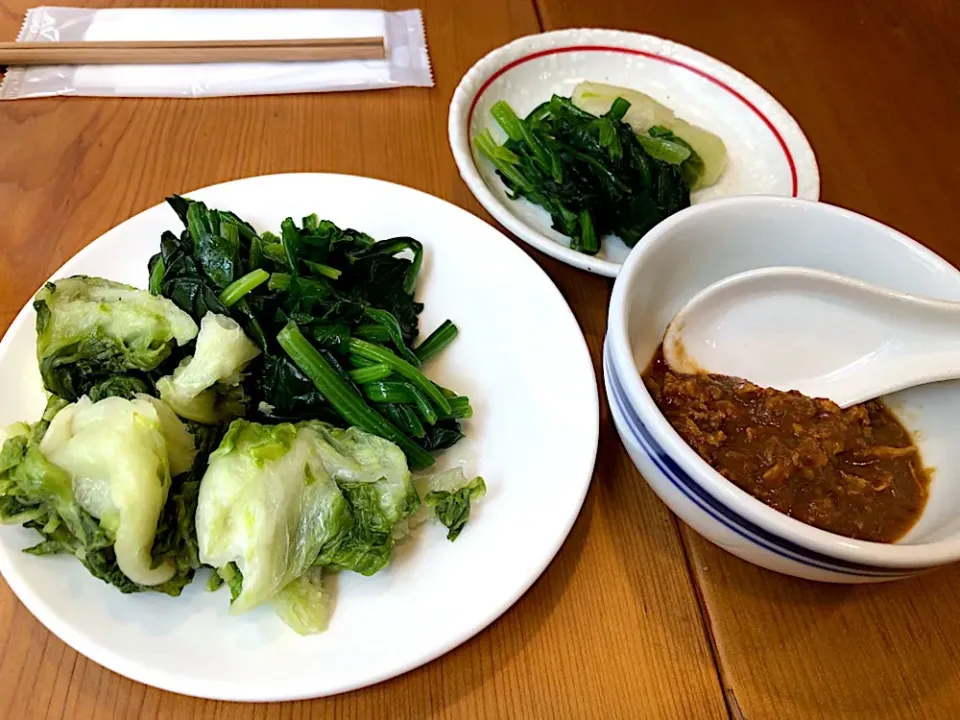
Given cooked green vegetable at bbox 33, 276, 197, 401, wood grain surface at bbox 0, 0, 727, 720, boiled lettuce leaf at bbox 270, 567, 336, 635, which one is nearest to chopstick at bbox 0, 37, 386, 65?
wood grain surface at bbox 0, 0, 727, 720

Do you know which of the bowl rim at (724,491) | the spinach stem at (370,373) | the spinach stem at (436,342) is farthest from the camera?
the spinach stem at (436,342)

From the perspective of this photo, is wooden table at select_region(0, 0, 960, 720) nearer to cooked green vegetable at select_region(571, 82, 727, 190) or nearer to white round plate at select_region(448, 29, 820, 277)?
white round plate at select_region(448, 29, 820, 277)

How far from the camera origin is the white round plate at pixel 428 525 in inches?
36.9

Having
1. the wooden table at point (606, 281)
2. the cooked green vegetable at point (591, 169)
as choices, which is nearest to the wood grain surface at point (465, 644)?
the wooden table at point (606, 281)

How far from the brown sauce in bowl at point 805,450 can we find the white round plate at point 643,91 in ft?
1.48

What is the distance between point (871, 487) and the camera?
1.10 meters

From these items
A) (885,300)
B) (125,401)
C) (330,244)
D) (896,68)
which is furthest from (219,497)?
(896,68)

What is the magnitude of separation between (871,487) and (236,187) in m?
1.22

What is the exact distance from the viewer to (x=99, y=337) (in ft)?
3.62

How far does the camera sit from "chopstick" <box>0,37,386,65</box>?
173 cm

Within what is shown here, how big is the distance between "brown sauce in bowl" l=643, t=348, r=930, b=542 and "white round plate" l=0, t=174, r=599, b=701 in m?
0.17

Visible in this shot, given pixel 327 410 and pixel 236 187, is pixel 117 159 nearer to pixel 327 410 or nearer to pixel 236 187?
pixel 236 187

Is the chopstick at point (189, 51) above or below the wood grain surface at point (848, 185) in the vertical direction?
above

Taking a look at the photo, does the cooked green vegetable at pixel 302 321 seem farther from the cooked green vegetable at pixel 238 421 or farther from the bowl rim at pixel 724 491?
the bowl rim at pixel 724 491
